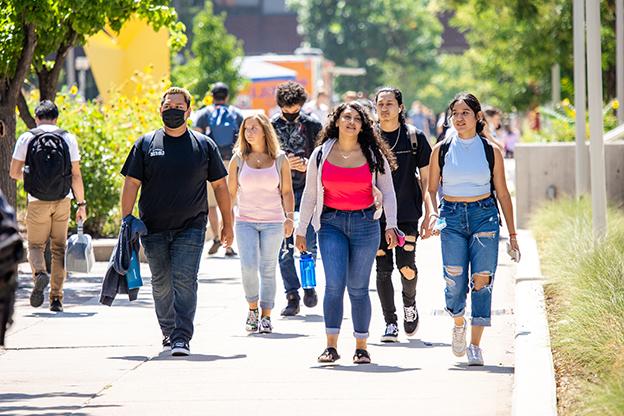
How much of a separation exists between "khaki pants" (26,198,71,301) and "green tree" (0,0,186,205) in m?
2.27

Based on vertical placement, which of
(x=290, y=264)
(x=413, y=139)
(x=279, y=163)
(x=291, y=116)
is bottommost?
(x=290, y=264)

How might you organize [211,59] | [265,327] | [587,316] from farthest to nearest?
1. [211,59]
2. [265,327]
3. [587,316]

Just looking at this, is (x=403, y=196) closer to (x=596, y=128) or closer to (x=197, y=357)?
(x=197, y=357)

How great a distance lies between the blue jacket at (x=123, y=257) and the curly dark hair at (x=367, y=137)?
1369mm

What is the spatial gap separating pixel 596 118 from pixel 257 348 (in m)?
4.96

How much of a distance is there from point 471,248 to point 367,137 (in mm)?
1005

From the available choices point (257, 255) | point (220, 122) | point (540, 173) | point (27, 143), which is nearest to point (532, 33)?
point (540, 173)

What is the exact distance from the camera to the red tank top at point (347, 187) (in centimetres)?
994

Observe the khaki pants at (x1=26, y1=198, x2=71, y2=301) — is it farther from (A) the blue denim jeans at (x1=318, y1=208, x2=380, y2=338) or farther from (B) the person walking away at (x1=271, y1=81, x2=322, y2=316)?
(A) the blue denim jeans at (x1=318, y1=208, x2=380, y2=338)

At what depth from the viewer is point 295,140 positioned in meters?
13.0

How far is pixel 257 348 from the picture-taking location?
10.9 metres

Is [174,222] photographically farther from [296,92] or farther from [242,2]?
[242,2]

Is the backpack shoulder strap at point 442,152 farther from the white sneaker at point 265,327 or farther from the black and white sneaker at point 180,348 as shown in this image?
the white sneaker at point 265,327

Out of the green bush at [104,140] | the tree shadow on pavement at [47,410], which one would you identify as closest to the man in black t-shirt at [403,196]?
the tree shadow on pavement at [47,410]
